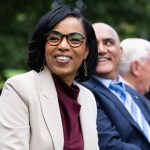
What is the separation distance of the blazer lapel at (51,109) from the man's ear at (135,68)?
8.00ft

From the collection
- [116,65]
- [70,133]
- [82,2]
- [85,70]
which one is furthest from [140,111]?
[82,2]

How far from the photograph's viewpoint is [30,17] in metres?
9.43

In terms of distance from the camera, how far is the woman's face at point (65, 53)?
3.63 metres

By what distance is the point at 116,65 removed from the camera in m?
5.37

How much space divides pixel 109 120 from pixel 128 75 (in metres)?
1.47

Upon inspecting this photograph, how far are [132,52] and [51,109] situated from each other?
2592 mm

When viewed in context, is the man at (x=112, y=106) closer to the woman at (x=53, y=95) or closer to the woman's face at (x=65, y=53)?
the woman at (x=53, y=95)

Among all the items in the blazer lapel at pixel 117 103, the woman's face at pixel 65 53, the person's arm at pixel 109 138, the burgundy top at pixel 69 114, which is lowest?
the person's arm at pixel 109 138

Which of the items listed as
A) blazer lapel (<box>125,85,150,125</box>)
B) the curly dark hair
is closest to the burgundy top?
the curly dark hair

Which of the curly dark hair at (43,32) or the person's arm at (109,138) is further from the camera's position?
the person's arm at (109,138)

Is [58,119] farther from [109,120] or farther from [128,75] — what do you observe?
[128,75]

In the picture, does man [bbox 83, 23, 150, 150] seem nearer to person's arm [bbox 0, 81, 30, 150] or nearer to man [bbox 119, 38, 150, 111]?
man [bbox 119, 38, 150, 111]

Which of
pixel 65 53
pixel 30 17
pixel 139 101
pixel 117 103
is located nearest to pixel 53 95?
pixel 65 53

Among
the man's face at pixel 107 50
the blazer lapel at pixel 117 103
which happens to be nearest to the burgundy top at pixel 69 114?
the blazer lapel at pixel 117 103
